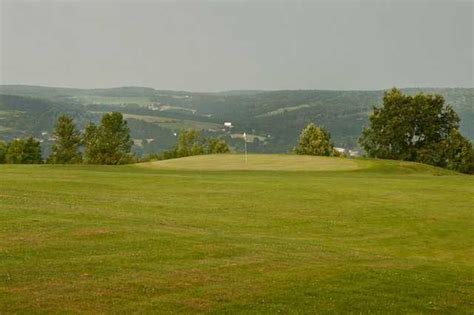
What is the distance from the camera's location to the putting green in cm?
5681

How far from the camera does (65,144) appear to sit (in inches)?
4769

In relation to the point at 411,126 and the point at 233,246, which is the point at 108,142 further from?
the point at 233,246

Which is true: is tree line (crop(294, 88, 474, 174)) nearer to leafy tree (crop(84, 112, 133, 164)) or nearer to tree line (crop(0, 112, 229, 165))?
leafy tree (crop(84, 112, 133, 164))

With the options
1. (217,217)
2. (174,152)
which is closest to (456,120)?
(174,152)

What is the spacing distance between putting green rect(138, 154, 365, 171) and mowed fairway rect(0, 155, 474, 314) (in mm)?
13182

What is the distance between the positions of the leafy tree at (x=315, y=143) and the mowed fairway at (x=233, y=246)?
7656 centimetres

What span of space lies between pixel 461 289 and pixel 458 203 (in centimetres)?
1797

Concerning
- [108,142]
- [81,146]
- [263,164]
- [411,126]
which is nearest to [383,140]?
[411,126]

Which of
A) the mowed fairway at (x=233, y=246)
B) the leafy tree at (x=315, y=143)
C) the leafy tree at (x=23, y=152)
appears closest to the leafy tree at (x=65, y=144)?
the leafy tree at (x=23, y=152)

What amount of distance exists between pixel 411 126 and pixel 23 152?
72.9m

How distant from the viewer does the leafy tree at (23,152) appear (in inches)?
4560

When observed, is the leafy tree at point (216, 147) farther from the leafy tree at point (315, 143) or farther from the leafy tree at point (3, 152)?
the leafy tree at point (3, 152)

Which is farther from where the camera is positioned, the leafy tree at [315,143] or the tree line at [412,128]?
the leafy tree at [315,143]

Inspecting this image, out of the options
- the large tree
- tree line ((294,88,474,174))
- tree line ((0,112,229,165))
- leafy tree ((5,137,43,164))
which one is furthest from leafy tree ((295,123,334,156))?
leafy tree ((5,137,43,164))
